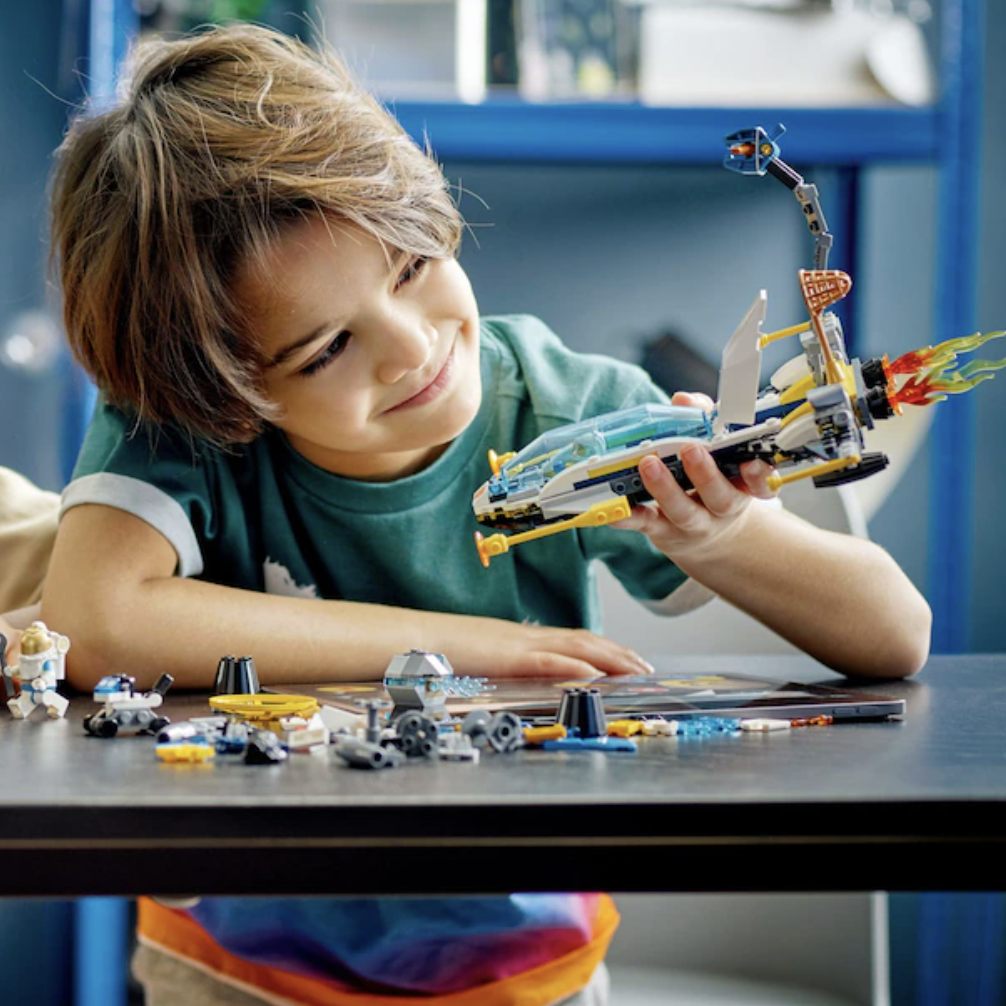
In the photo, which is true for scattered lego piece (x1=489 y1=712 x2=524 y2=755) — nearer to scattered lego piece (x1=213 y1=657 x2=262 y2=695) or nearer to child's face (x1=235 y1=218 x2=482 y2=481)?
scattered lego piece (x1=213 y1=657 x2=262 y2=695)

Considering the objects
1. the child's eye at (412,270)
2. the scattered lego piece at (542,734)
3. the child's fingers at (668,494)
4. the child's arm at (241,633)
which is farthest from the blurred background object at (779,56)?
the scattered lego piece at (542,734)

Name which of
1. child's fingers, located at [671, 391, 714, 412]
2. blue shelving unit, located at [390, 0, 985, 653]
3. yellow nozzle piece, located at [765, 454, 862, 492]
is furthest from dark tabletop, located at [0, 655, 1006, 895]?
blue shelving unit, located at [390, 0, 985, 653]

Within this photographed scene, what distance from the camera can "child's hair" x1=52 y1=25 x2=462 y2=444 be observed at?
29.1 inches

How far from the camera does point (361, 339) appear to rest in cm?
74

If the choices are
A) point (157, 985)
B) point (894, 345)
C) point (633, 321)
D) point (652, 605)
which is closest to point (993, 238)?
point (894, 345)

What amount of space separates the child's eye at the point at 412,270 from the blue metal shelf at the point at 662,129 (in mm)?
765

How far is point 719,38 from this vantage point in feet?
5.02

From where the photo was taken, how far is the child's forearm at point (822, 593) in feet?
2.50

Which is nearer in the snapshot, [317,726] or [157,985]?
[317,726]

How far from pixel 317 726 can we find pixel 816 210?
0.31 metres

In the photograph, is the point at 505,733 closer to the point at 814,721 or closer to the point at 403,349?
the point at 814,721

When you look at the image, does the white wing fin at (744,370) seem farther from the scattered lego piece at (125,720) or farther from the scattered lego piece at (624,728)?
the scattered lego piece at (125,720)

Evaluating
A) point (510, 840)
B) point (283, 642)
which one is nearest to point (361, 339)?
point (283, 642)

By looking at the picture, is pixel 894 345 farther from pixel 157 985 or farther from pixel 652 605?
pixel 157 985
